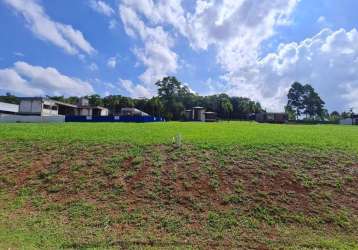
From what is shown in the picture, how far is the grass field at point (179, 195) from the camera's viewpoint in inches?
277

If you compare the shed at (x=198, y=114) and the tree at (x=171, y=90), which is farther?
the tree at (x=171, y=90)

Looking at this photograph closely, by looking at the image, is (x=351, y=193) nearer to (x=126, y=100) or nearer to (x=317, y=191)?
(x=317, y=191)

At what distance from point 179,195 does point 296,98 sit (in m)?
89.3

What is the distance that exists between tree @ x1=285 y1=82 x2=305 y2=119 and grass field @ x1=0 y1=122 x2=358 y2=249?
266 ft

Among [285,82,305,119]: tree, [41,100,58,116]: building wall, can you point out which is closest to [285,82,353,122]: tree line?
[285,82,305,119]: tree

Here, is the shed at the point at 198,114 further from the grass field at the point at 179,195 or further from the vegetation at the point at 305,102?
the grass field at the point at 179,195

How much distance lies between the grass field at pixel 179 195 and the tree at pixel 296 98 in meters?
81.1

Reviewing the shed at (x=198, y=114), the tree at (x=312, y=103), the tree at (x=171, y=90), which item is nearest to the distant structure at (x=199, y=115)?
the shed at (x=198, y=114)

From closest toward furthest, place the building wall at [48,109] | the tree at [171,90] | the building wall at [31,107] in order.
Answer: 1. the building wall at [31,107]
2. the building wall at [48,109]
3. the tree at [171,90]

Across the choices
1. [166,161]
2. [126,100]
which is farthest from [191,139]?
[126,100]

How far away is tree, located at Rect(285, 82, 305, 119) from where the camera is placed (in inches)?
3565

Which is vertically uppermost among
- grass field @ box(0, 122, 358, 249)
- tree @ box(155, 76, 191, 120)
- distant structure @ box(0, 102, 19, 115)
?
tree @ box(155, 76, 191, 120)

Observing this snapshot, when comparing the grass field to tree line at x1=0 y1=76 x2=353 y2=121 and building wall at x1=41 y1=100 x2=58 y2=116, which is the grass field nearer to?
building wall at x1=41 y1=100 x2=58 y2=116

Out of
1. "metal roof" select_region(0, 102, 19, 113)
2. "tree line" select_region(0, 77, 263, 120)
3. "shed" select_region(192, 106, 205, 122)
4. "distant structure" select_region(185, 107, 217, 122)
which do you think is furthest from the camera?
"tree line" select_region(0, 77, 263, 120)
